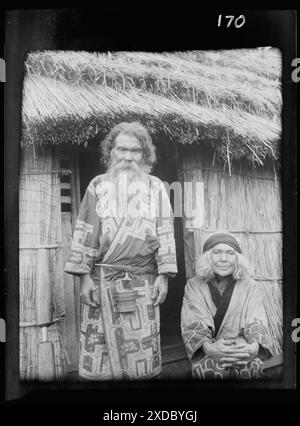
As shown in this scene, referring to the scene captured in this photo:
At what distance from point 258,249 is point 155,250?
740 mm

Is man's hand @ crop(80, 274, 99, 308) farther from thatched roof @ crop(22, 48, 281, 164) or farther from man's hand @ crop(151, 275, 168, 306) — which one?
thatched roof @ crop(22, 48, 281, 164)

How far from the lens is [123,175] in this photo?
4055 mm

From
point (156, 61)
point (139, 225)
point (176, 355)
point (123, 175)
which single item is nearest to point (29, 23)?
point (156, 61)

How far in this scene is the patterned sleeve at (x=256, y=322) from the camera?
13.3 ft

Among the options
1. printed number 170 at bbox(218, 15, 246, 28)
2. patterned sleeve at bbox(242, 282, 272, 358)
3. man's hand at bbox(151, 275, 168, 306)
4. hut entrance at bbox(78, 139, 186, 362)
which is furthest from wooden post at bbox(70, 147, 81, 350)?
printed number 170 at bbox(218, 15, 246, 28)

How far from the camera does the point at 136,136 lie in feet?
13.2

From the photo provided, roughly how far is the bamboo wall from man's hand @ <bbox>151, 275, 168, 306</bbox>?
0.61 feet

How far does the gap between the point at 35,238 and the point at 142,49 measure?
1540mm

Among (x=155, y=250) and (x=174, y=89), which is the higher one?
(x=174, y=89)

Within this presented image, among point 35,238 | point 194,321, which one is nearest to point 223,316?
point 194,321

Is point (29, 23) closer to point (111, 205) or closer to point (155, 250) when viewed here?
point (111, 205)

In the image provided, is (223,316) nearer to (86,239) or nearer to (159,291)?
(159,291)

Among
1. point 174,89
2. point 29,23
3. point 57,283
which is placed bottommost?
point 57,283

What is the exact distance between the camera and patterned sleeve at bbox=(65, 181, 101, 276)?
13.2ft
